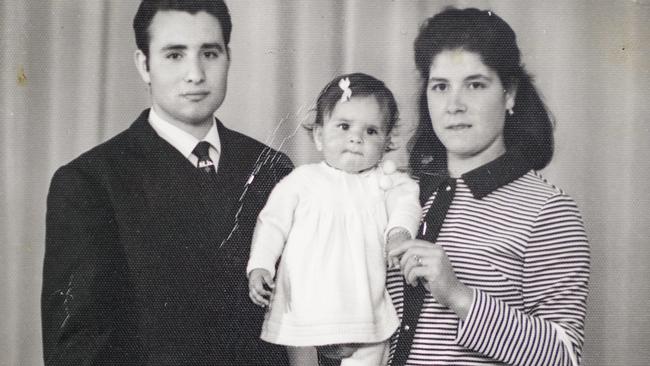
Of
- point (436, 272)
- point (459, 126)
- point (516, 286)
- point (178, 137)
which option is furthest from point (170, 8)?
point (516, 286)

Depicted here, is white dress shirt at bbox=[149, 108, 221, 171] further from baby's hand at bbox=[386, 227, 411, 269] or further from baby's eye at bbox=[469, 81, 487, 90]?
baby's eye at bbox=[469, 81, 487, 90]

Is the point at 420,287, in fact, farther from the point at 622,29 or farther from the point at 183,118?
the point at 622,29

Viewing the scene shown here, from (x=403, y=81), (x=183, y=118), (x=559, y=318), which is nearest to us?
(x=559, y=318)

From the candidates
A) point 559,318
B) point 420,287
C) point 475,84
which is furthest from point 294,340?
point 475,84

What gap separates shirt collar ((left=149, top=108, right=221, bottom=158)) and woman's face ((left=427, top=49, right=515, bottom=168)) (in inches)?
15.7

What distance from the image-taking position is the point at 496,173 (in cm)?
113

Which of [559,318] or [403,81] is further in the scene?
[403,81]

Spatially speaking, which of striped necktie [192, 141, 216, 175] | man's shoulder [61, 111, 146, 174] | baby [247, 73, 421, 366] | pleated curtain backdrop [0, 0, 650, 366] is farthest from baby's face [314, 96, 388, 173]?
man's shoulder [61, 111, 146, 174]

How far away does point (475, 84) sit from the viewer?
3.76 ft

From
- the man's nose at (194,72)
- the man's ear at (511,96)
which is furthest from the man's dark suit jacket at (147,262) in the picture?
the man's ear at (511,96)

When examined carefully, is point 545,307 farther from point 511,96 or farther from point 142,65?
point 142,65

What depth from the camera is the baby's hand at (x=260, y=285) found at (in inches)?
42.1

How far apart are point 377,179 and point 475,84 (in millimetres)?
234

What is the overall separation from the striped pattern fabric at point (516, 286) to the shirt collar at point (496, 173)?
2 cm
